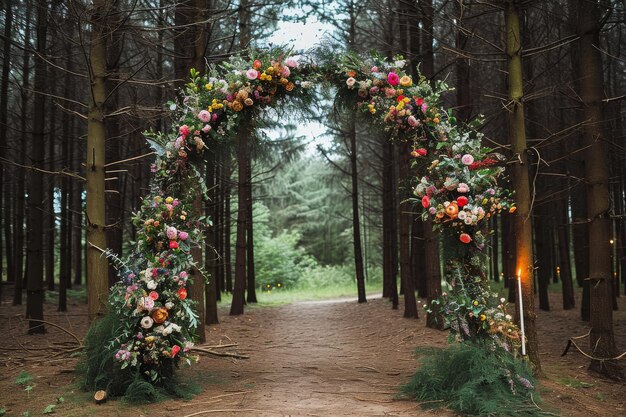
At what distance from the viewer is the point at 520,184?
6.94 metres

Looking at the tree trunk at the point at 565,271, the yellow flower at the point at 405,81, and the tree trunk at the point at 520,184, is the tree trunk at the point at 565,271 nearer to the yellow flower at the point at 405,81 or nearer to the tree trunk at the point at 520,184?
the tree trunk at the point at 520,184

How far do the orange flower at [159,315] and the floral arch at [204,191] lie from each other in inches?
0.5

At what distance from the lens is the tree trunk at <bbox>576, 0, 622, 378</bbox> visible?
7.50 meters

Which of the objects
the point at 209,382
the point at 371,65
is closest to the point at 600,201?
the point at 371,65

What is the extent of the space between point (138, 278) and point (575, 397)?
537 centimetres

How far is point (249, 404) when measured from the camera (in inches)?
224

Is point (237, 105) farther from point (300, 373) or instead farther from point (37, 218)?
point (37, 218)

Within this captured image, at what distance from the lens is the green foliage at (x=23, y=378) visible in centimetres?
631

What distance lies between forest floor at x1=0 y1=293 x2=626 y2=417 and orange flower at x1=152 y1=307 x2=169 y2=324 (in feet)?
2.97

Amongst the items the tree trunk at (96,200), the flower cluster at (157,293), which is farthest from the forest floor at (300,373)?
the tree trunk at (96,200)

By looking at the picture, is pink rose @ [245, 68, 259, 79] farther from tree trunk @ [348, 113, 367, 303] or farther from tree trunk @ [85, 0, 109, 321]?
tree trunk @ [348, 113, 367, 303]

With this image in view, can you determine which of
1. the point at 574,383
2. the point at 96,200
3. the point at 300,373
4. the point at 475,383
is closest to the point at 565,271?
the point at 574,383

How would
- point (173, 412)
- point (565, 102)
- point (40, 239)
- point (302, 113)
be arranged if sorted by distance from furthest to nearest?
point (565, 102) → point (40, 239) → point (302, 113) → point (173, 412)

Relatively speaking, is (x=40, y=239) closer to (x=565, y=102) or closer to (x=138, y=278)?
(x=138, y=278)
